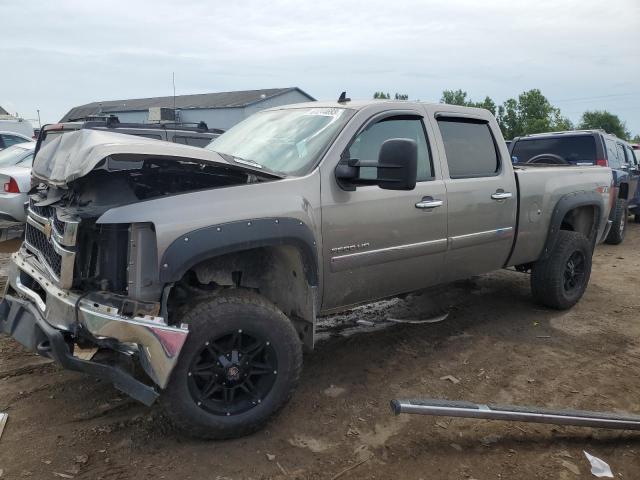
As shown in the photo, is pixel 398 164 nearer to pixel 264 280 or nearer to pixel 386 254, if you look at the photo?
pixel 386 254

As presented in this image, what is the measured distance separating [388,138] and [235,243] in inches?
62.1

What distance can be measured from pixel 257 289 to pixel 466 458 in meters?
1.58

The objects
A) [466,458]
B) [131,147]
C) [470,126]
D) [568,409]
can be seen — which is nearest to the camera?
[131,147]

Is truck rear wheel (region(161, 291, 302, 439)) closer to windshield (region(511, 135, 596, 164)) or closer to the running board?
the running board

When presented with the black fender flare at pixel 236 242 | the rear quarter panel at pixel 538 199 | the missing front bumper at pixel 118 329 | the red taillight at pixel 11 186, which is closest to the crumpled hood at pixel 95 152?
the black fender flare at pixel 236 242

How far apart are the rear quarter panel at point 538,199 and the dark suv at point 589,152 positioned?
10.5 feet

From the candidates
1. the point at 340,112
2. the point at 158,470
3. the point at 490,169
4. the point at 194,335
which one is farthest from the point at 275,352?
the point at 490,169

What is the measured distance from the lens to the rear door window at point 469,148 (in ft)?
14.1

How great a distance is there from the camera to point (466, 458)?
297cm

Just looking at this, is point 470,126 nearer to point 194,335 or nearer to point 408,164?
point 408,164

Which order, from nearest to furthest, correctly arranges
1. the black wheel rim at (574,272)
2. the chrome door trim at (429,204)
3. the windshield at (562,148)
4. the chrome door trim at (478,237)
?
the chrome door trim at (429,204)
the chrome door trim at (478,237)
the black wheel rim at (574,272)
the windshield at (562,148)

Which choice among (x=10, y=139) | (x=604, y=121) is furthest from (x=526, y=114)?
(x=10, y=139)

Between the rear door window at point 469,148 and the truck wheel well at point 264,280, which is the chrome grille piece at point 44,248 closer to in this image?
the truck wheel well at point 264,280

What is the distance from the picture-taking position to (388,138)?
3.91 meters
